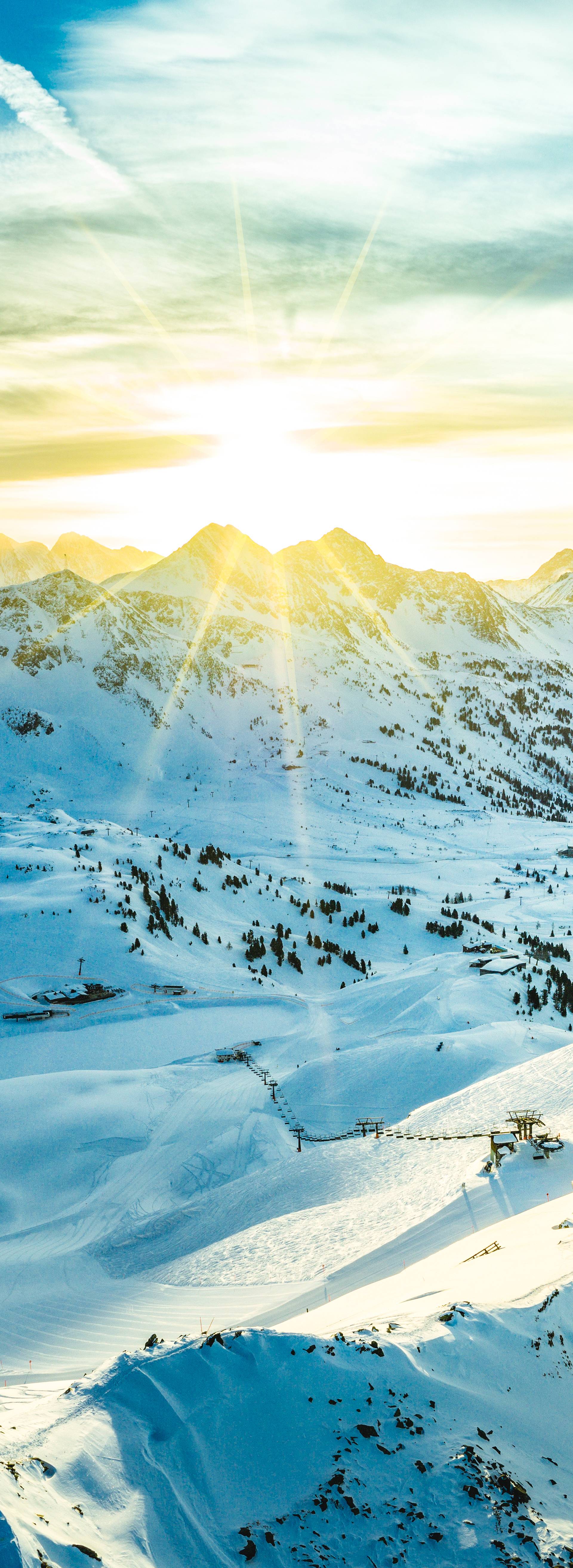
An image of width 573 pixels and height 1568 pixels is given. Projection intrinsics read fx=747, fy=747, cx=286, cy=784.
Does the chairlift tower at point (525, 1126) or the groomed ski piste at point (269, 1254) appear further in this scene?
the chairlift tower at point (525, 1126)

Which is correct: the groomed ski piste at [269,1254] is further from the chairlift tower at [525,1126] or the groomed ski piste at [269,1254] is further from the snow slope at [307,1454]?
the chairlift tower at [525,1126]

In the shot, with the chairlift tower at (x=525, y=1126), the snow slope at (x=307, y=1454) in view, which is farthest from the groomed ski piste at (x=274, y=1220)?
the chairlift tower at (x=525, y=1126)

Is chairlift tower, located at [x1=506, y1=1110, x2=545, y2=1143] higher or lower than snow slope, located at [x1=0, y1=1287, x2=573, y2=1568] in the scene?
lower

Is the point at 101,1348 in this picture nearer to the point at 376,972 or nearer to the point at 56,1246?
the point at 56,1246

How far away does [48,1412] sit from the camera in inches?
483

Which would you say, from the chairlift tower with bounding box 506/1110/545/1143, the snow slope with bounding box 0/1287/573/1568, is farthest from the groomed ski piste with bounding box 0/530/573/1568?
the chairlift tower with bounding box 506/1110/545/1143

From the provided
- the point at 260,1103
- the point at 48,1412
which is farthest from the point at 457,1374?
the point at 260,1103

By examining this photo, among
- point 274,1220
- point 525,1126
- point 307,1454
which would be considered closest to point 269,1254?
point 274,1220

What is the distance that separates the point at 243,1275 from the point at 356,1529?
16.4m

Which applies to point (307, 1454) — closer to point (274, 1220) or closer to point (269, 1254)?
point (269, 1254)

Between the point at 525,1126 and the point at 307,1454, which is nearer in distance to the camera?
the point at 307,1454

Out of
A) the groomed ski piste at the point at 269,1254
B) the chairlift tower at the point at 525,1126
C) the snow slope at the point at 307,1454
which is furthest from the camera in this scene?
the chairlift tower at the point at 525,1126

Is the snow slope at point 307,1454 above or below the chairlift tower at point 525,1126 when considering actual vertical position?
above

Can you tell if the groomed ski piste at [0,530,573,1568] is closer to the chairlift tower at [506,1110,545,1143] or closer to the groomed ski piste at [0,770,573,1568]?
the groomed ski piste at [0,770,573,1568]
